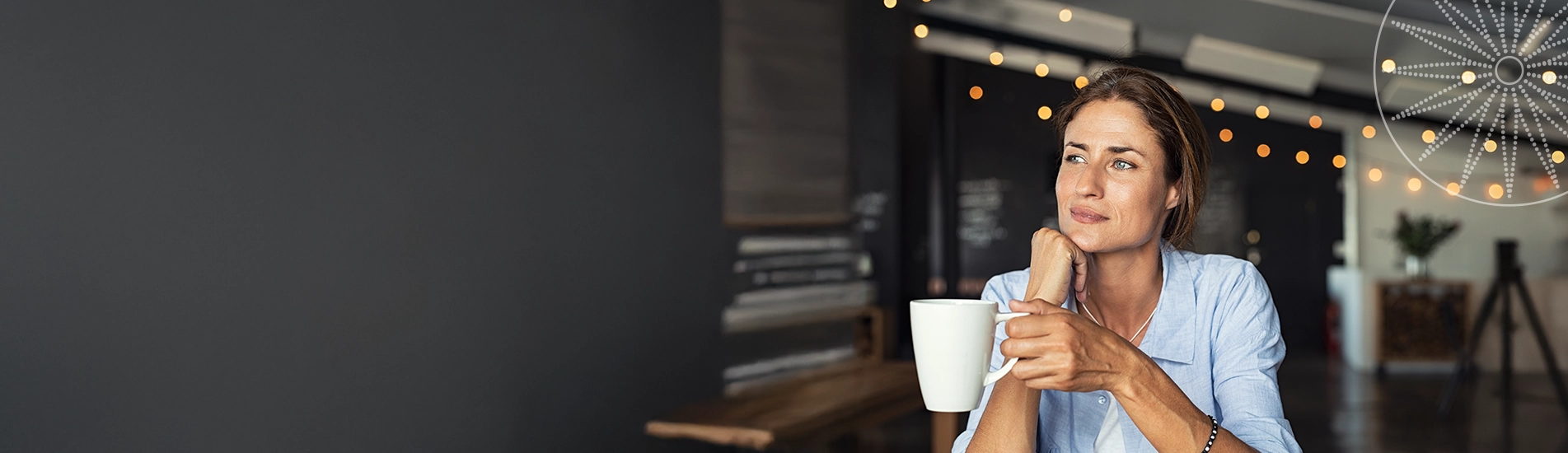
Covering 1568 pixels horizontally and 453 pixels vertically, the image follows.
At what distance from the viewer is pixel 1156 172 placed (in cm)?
115

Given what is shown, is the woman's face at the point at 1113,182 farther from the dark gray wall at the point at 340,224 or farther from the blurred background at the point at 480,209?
the dark gray wall at the point at 340,224

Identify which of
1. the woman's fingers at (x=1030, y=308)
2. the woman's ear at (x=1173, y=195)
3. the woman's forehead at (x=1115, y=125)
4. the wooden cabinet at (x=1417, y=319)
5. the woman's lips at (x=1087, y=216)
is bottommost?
the wooden cabinet at (x=1417, y=319)

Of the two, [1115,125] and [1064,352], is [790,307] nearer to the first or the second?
[1115,125]

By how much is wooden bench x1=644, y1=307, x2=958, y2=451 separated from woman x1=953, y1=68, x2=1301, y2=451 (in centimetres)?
104

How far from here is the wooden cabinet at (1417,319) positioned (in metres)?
7.34

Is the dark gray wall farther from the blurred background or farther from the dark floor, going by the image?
the dark floor

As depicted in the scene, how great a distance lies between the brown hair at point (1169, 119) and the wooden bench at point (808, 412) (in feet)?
3.80

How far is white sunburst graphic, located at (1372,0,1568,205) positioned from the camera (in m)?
1.52

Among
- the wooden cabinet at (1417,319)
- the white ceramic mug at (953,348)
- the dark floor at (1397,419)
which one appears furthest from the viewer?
the wooden cabinet at (1417,319)

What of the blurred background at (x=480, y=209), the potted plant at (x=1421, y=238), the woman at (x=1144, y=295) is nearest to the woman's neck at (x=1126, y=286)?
the woman at (x=1144, y=295)

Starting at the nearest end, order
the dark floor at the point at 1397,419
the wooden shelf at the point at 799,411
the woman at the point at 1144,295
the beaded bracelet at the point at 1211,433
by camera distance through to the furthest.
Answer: the beaded bracelet at the point at 1211,433 → the woman at the point at 1144,295 → the wooden shelf at the point at 799,411 → the dark floor at the point at 1397,419

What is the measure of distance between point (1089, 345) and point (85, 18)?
48.5 inches

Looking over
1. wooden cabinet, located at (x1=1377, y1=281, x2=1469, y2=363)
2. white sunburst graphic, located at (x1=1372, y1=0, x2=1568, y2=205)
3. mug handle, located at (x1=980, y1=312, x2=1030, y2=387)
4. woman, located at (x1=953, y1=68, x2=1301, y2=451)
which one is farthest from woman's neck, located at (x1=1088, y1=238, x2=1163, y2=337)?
wooden cabinet, located at (x1=1377, y1=281, x2=1469, y2=363)

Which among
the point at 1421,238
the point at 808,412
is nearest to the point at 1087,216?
the point at 808,412
